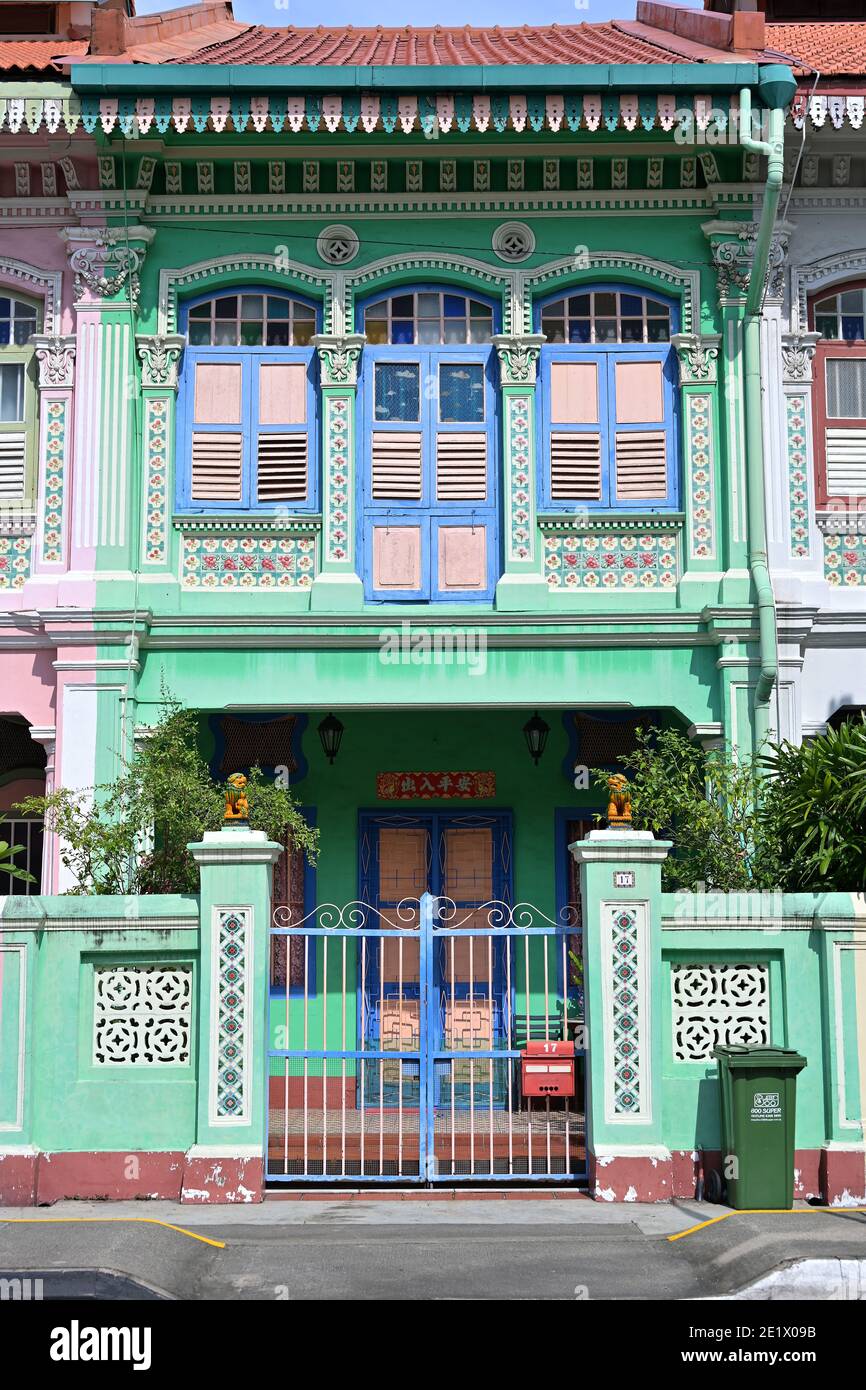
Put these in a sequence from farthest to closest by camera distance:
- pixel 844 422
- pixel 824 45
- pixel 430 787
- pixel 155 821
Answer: pixel 824 45 < pixel 430 787 < pixel 844 422 < pixel 155 821

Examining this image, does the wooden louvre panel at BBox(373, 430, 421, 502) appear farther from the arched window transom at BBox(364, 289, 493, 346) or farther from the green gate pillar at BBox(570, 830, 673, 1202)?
the green gate pillar at BBox(570, 830, 673, 1202)

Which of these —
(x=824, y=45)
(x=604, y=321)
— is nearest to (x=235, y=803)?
(x=604, y=321)

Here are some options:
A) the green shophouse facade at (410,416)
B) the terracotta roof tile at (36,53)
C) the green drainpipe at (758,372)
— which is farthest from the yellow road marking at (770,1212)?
the terracotta roof tile at (36,53)

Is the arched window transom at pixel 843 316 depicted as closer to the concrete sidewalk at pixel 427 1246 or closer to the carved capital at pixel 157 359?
the carved capital at pixel 157 359

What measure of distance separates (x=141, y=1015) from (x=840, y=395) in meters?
8.49

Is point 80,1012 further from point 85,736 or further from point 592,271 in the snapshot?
point 592,271

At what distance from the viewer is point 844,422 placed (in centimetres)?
1483

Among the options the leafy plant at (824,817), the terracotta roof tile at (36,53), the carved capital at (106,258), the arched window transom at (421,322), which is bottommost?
the leafy plant at (824,817)

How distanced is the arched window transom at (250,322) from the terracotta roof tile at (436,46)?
214 centimetres

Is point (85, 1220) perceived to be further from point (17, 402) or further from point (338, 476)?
point (17, 402)

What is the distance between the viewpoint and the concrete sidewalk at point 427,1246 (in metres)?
8.23

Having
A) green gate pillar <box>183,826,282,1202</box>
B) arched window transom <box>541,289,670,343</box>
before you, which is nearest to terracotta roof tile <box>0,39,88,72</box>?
arched window transom <box>541,289,670,343</box>

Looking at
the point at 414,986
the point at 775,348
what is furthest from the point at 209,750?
the point at 775,348

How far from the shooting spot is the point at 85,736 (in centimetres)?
1392
